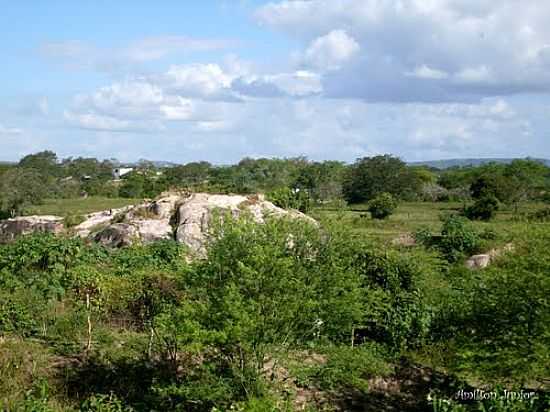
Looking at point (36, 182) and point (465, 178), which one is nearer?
point (36, 182)

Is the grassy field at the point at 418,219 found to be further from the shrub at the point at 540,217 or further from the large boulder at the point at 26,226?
the large boulder at the point at 26,226

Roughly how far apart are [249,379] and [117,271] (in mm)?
6122

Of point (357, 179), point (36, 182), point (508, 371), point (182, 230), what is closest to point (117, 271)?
point (182, 230)

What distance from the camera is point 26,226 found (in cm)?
2819

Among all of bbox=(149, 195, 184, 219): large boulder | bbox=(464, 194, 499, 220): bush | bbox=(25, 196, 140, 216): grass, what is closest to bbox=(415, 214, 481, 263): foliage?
bbox=(149, 195, 184, 219): large boulder

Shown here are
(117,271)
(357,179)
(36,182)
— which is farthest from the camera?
(357,179)

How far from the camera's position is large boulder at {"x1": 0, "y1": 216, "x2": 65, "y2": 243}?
2648 cm

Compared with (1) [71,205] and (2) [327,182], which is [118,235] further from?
(2) [327,182]

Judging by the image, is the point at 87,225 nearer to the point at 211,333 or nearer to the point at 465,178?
the point at 211,333

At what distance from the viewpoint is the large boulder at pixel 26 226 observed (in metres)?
26.5

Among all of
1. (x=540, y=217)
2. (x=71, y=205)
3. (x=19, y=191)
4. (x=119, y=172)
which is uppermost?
(x=119, y=172)

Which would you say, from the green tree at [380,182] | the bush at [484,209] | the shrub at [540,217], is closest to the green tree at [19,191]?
the green tree at [380,182]

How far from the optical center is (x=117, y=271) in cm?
1555

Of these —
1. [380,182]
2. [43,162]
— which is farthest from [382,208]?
[43,162]
